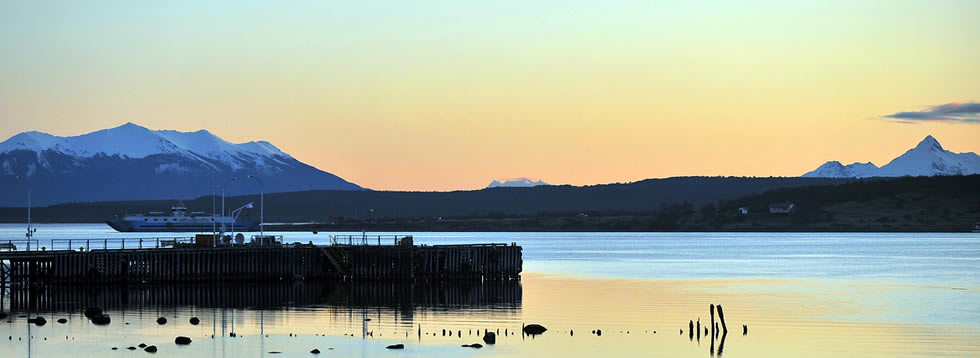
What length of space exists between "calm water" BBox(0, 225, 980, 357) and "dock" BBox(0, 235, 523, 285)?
2.87 metres

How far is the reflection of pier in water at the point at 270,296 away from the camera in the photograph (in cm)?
7100

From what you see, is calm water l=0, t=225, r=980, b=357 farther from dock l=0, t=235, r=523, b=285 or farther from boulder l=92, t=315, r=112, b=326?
dock l=0, t=235, r=523, b=285

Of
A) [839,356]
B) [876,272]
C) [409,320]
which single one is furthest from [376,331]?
[876,272]

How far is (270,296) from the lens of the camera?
Result: 253ft

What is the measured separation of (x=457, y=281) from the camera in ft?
301

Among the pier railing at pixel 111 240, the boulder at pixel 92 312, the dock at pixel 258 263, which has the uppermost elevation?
the pier railing at pixel 111 240

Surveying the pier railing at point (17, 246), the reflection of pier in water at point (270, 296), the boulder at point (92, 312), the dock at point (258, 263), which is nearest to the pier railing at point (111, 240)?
the pier railing at point (17, 246)

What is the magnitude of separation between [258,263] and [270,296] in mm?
12866

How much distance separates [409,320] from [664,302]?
1848cm

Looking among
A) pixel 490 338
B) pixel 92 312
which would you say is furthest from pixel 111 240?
pixel 490 338

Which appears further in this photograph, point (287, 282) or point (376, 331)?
point (287, 282)

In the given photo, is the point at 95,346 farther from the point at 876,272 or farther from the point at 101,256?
the point at 876,272

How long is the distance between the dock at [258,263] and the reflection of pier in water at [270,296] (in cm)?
170

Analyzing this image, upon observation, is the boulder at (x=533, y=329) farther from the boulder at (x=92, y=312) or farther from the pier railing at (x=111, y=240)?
the pier railing at (x=111, y=240)
